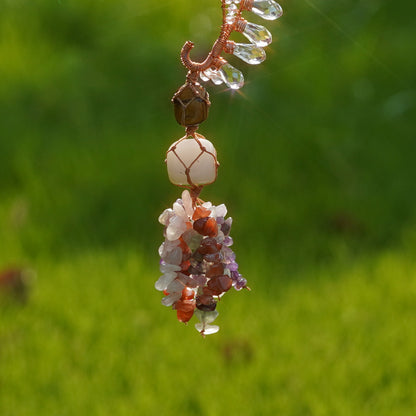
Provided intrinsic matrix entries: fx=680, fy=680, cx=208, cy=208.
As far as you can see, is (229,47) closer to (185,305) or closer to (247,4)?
(247,4)

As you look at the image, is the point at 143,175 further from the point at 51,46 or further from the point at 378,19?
the point at 378,19

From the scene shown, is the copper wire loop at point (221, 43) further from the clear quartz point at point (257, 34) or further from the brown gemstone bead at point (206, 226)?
the brown gemstone bead at point (206, 226)

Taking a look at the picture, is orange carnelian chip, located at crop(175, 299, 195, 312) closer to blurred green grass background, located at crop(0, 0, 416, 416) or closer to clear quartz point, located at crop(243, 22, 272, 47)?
clear quartz point, located at crop(243, 22, 272, 47)

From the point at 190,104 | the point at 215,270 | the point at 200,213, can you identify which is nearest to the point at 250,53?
the point at 190,104

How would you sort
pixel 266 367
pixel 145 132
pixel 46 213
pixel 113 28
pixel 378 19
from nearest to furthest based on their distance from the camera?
pixel 266 367 < pixel 46 213 < pixel 145 132 < pixel 113 28 < pixel 378 19

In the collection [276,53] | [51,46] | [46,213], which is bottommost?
[46,213]

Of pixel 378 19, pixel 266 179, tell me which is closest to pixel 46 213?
pixel 266 179

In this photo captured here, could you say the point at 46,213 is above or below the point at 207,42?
below

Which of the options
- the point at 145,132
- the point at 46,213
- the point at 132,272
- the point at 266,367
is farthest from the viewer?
the point at 145,132
